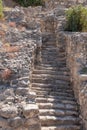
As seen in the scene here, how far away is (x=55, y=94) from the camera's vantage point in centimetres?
1200

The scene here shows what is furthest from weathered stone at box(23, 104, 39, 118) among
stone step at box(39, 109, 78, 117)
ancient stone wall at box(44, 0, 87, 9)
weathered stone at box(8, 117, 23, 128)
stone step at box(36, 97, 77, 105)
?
ancient stone wall at box(44, 0, 87, 9)

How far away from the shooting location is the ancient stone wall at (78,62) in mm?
10531

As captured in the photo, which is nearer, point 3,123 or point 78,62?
point 3,123

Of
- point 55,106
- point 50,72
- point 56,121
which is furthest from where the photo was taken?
point 50,72

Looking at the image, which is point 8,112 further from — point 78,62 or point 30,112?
point 78,62

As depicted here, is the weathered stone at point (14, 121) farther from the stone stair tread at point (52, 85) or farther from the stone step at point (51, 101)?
the stone stair tread at point (52, 85)

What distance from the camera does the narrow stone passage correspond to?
10.6 m

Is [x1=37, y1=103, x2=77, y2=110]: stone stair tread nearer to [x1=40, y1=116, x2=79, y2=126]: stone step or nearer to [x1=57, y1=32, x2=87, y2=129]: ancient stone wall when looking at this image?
[x1=57, y1=32, x2=87, y2=129]: ancient stone wall

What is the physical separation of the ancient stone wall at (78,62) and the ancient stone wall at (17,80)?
4.36ft

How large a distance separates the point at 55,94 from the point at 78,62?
1328mm

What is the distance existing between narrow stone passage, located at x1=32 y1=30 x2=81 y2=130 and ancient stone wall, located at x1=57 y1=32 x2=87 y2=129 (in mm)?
303

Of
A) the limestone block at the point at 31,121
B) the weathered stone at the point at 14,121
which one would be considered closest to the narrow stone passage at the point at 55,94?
the limestone block at the point at 31,121

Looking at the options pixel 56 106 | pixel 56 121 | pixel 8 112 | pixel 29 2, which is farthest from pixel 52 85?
pixel 29 2

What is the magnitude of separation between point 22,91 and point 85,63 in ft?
8.93
